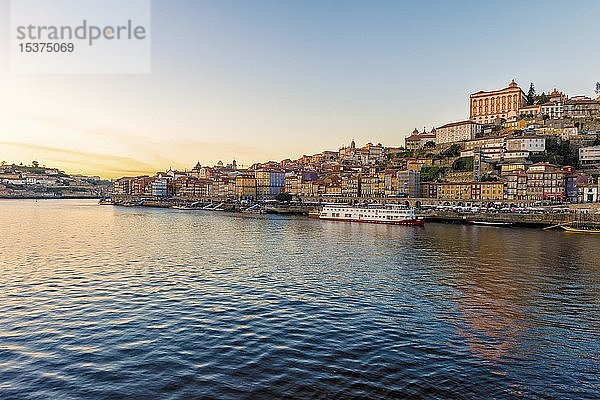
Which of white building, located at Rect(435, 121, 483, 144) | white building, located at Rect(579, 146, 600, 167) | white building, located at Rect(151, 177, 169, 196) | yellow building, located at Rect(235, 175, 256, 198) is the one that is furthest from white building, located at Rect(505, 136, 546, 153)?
white building, located at Rect(151, 177, 169, 196)

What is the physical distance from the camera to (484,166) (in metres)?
73.2

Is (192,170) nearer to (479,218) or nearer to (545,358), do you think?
(479,218)

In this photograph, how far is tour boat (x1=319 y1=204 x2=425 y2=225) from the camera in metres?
49.1

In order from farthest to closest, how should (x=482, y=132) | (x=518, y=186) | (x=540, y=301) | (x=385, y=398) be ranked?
(x=482, y=132) < (x=518, y=186) < (x=540, y=301) < (x=385, y=398)

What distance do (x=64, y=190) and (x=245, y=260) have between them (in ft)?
559

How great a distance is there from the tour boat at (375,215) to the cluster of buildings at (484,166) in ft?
62.8

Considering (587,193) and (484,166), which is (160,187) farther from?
(587,193)

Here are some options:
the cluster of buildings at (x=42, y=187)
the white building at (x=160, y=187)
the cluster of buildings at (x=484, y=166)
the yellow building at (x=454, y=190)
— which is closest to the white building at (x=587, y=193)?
the cluster of buildings at (x=484, y=166)

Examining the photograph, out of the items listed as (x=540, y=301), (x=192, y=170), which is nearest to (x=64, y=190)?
(x=192, y=170)

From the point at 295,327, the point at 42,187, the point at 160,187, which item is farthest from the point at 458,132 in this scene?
the point at 42,187

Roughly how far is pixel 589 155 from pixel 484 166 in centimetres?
1430

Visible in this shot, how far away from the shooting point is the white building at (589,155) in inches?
2670

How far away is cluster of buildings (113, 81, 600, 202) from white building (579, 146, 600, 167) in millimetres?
122

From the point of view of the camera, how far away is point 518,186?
6178 cm
